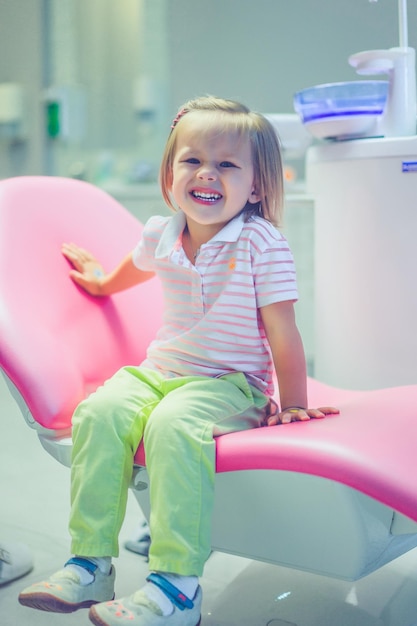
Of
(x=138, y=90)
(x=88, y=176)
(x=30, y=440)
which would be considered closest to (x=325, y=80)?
(x=138, y=90)

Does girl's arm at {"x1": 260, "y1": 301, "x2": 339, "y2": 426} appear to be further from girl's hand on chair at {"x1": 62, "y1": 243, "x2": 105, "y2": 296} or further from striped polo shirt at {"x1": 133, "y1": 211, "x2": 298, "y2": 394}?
girl's hand on chair at {"x1": 62, "y1": 243, "x2": 105, "y2": 296}

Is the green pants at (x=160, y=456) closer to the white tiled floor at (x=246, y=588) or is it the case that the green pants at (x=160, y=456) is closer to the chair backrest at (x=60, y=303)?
the chair backrest at (x=60, y=303)

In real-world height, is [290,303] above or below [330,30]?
below

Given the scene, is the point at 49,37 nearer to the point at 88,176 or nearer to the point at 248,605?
the point at 88,176

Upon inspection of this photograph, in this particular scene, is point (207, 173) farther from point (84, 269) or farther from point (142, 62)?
point (142, 62)

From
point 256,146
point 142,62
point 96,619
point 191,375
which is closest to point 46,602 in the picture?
point 96,619

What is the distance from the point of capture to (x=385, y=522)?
99 centimetres

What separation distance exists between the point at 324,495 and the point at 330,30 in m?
2.18

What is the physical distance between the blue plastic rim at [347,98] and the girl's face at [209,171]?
2.00 ft

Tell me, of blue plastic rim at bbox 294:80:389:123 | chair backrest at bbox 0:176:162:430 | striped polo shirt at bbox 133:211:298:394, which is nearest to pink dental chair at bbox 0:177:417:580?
chair backrest at bbox 0:176:162:430

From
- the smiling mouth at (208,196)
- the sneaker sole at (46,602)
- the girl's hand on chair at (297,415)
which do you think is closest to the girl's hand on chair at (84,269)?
the smiling mouth at (208,196)

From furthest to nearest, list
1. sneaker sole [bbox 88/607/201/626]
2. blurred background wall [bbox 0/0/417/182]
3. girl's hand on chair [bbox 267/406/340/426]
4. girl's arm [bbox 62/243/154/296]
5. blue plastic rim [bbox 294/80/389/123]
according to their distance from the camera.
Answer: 1. blurred background wall [bbox 0/0/417/182]
2. blue plastic rim [bbox 294/80/389/123]
3. girl's arm [bbox 62/243/154/296]
4. girl's hand on chair [bbox 267/406/340/426]
5. sneaker sole [bbox 88/607/201/626]

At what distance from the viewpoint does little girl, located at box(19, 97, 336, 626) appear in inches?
38.6

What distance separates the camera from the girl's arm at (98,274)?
1366 millimetres
